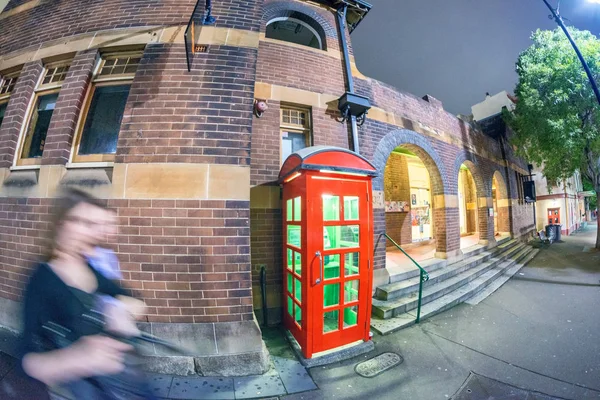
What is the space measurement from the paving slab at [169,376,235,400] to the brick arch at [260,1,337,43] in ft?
22.9

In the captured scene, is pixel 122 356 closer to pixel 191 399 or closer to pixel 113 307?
pixel 113 307

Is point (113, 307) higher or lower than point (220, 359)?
higher

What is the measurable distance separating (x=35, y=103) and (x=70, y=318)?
444 centimetres

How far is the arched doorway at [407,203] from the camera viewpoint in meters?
9.70

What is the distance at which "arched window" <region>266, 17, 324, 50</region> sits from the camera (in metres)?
6.39

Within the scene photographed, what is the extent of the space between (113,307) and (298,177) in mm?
2546

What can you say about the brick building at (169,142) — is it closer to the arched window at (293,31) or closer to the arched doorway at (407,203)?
the arched window at (293,31)

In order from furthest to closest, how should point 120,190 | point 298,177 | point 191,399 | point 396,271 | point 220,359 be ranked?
point 396,271
point 298,177
point 120,190
point 220,359
point 191,399

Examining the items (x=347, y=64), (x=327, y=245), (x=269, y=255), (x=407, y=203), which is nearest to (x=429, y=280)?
(x=327, y=245)

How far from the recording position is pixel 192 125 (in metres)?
3.34

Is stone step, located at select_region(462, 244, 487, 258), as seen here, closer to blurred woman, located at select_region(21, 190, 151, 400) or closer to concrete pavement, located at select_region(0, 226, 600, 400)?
concrete pavement, located at select_region(0, 226, 600, 400)

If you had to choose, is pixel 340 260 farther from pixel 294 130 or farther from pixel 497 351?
pixel 294 130

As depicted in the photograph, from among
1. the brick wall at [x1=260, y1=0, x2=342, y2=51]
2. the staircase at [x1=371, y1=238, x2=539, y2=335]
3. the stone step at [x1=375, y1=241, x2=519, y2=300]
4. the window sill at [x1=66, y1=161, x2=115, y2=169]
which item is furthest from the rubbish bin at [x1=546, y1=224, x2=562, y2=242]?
the window sill at [x1=66, y1=161, x2=115, y2=169]

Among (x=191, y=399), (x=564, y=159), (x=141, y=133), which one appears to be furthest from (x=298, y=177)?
(x=564, y=159)
